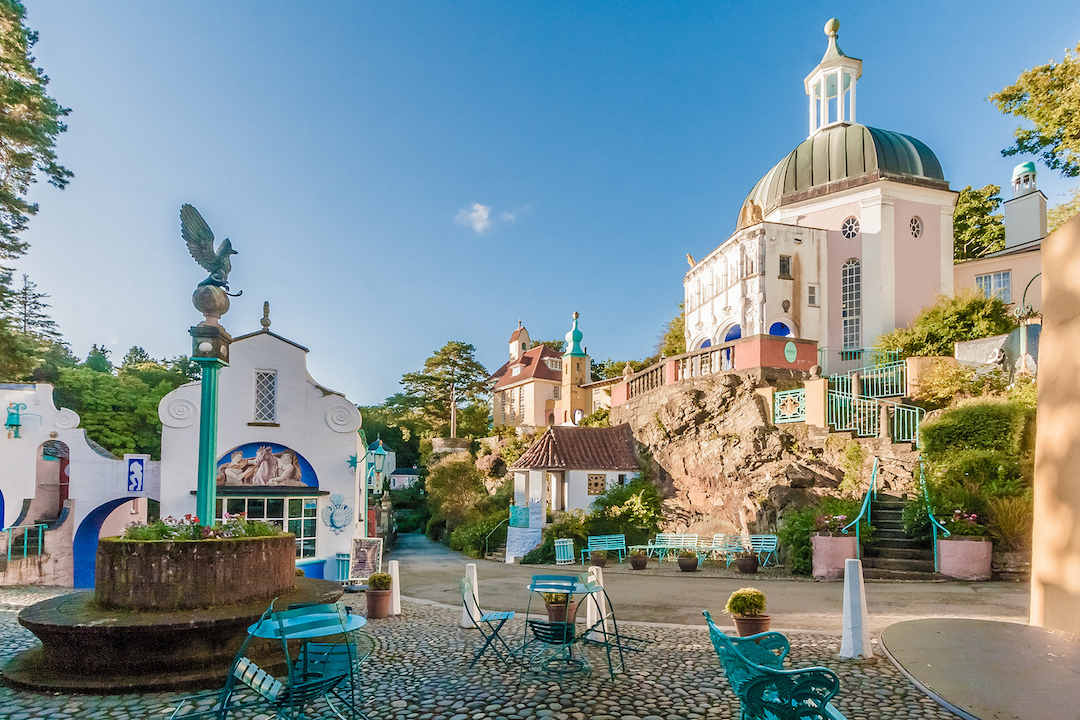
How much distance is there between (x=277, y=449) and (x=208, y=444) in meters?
6.16

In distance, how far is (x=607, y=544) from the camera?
62.0 feet

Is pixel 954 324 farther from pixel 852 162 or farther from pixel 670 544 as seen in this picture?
pixel 670 544

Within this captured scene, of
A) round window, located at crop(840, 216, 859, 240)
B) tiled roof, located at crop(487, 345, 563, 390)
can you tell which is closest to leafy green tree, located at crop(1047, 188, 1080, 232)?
round window, located at crop(840, 216, 859, 240)

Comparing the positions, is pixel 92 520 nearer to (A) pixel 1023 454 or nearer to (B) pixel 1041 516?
(B) pixel 1041 516

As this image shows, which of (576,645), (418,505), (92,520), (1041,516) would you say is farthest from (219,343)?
(418,505)

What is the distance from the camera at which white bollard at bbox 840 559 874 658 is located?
6.80 m

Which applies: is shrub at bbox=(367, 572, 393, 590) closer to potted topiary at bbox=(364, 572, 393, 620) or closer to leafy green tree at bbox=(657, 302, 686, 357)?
potted topiary at bbox=(364, 572, 393, 620)

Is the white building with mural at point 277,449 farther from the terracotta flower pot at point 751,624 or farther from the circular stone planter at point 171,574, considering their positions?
the terracotta flower pot at point 751,624

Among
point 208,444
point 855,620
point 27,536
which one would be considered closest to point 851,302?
point 855,620

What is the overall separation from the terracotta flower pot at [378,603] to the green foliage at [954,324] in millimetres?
17642

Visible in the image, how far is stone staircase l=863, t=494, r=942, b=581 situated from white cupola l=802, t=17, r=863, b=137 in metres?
19.7

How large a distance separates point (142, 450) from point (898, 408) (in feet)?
107

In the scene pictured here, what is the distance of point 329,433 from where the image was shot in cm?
1494

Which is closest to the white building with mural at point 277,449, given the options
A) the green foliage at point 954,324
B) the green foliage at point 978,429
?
the green foliage at point 978,429
